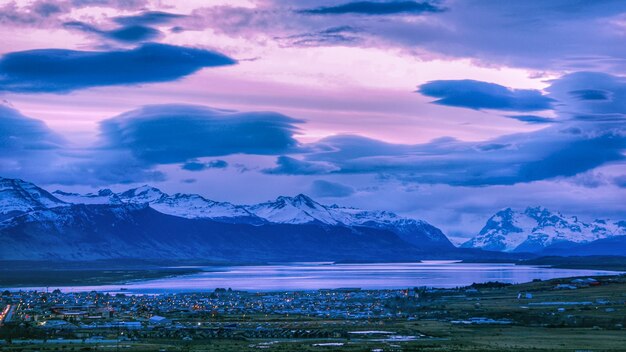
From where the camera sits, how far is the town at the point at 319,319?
3398 inches

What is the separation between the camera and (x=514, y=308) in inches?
4808

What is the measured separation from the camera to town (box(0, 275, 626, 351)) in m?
86.3

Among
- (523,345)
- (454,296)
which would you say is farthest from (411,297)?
(523,345)

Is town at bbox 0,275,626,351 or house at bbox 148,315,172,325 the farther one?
house at bbox 148,315,172,325

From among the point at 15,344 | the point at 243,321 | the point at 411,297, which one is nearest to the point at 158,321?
the point at 243,321

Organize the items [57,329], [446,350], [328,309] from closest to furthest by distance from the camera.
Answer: [446,350] → [57,329] → [328,309]

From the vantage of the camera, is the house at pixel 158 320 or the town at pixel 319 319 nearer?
the town at pixel 319 319

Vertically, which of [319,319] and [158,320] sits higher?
→ [158,320]

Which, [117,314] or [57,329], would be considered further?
[117,314]

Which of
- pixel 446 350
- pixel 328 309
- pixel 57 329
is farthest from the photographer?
pixel 328 309

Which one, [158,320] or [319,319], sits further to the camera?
[319,319]

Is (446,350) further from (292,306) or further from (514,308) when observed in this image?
(292,306)

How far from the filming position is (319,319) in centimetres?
11325

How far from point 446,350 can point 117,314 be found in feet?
172
